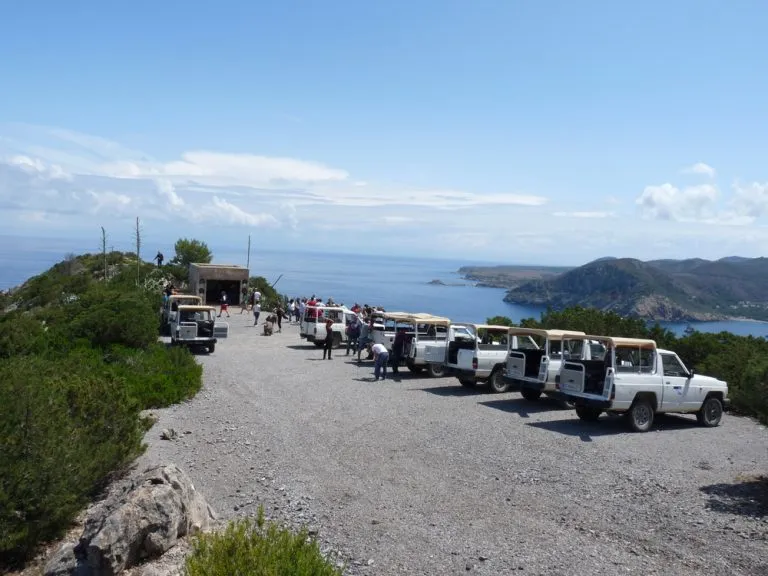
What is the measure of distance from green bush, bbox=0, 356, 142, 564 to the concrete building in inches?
1310

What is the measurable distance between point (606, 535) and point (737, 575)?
1.48 metres

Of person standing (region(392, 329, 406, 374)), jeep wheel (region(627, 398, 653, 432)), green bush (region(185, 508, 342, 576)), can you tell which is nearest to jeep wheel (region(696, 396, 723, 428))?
jeep wheel (region(627, 398, 653, 432))

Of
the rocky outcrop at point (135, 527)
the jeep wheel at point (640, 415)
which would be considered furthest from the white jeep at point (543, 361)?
the rocky outcrop at point (135, 527)

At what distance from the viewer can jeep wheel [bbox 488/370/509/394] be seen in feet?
60.6

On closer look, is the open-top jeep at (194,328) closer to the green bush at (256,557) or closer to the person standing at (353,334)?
the person standing at (353,334)

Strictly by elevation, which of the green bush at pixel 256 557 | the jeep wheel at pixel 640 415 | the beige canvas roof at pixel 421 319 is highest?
the beige canvas roof at pixel 421 319

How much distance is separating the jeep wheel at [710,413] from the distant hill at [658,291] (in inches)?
1878

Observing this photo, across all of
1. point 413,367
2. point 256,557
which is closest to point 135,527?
point 256,557

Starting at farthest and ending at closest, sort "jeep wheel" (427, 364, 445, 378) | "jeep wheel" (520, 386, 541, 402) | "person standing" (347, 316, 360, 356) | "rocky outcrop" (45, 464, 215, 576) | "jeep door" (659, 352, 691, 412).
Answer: "person standing" (347, 316, 360, 356) → "jeep wheel" (427, 364, 445, 378) → "jeep wheel" (520, 386, 541, 402) → "jeep door" (659, 352, 691, 412) → "rocky outcrop" (45, 464, 215, 576)

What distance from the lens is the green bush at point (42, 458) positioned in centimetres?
796

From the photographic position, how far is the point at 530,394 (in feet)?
56.8

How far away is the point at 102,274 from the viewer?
55.5m

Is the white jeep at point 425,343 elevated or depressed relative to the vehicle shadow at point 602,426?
elevated

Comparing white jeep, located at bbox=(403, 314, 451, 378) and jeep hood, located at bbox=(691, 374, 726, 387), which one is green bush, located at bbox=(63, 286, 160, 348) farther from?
jeep hood, located at bbox=(691, 374, 726, 387)
